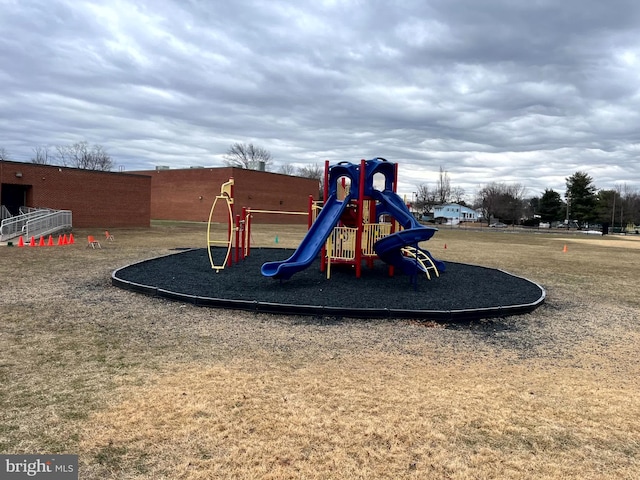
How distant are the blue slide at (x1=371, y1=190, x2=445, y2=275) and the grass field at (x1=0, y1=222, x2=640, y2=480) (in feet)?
7.41

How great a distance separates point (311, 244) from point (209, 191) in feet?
133

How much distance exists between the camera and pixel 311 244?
9836mm

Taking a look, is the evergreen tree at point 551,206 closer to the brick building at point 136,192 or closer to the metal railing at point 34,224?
the brick building at point 136,192

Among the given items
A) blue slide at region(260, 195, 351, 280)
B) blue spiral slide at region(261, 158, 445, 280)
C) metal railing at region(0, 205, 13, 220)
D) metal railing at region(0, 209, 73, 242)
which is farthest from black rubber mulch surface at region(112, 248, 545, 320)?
metal railing at region(0, 205, 13, 220)

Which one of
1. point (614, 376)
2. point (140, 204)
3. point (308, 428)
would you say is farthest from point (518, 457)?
point (140, 204)

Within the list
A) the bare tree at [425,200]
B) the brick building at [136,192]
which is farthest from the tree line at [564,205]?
the brick building at [136,192]

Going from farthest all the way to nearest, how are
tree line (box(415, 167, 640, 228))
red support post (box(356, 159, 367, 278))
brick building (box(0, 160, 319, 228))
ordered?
tree line (box(415, 167, 640, 228))
brick building (box(0, 160, 319, 228))
red support post (box(356, 159, 367, 278))

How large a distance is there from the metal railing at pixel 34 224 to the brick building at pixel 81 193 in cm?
335

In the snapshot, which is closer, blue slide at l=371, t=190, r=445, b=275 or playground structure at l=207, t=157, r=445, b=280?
blue slide at l=371, t=190, r=445, b=275

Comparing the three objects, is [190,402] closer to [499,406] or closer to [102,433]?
[102,433]

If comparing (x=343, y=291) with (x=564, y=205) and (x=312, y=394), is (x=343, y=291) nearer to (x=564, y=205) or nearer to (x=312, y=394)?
(x=312, y=394)

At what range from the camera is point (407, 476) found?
2906 mm

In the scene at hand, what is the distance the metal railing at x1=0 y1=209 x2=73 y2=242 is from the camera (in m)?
20.0

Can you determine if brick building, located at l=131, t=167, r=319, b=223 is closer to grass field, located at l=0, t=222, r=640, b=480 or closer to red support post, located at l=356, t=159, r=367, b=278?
red support post, located at l=356, t=159, r=367, b=278
